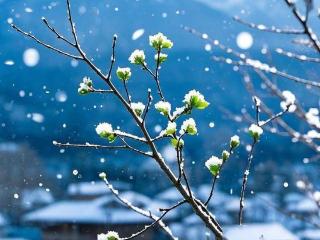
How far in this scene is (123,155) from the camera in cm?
3362

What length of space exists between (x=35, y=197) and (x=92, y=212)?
518 cm

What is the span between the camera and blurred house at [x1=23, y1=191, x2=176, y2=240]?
25.5 meters

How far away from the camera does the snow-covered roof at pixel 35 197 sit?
100 ft

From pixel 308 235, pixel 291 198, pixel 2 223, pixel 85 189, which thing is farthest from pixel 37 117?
pixel 308 235

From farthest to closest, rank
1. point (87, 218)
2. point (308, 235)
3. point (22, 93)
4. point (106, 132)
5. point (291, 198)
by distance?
point (22, 93) → point (87, 218) → point (291, 198) → point (308, 235) → point (106, 132)

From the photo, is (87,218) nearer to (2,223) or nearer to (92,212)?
(92,212)

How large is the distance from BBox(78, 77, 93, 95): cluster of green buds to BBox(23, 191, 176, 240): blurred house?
23884 mm

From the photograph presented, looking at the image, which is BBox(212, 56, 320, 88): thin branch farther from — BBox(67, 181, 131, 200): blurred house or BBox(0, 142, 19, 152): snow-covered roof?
BBox(0, 142, 19, 152): snow-covered roof

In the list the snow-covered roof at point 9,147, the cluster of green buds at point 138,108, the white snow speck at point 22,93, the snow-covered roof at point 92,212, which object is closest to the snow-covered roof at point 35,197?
the snow-covered roof at point 92,212

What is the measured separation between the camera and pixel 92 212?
27750 mm

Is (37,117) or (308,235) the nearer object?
(308,235)

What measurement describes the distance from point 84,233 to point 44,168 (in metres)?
4.73

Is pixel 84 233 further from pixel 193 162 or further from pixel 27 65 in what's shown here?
pixel 27 65

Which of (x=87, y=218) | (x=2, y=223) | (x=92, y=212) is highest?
(x=2, y=223)
